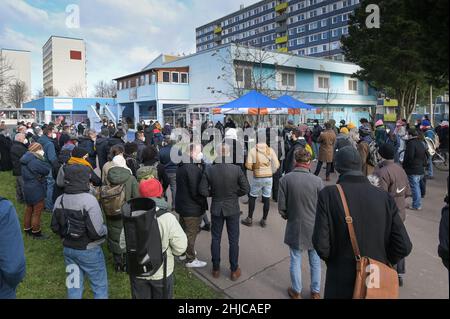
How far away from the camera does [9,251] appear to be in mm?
2516

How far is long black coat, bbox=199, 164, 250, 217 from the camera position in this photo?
15.0 feet

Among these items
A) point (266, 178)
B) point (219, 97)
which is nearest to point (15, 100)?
point (219, 97)

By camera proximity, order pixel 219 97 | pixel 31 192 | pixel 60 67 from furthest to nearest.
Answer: pixel 60 67 < pixel 219 97 < pixel 31 192

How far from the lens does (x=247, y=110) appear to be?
1206 centimetres

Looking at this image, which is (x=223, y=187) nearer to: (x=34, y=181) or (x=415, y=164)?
(x=34, y=181)

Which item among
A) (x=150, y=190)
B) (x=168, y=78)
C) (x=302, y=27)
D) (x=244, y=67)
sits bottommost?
(x=150, y=190)

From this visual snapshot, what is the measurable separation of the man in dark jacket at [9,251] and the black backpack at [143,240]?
83 cm

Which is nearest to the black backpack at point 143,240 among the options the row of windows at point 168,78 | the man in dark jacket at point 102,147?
the man in dark jacket at point 102,147

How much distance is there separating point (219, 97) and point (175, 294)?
24190 millimetres

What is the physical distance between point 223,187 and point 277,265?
4.87ft

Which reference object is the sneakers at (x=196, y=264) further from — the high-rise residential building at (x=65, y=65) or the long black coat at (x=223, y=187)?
A: the high-rise residential building at (x=65, y=65)

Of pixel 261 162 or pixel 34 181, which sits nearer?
pixel 34 181

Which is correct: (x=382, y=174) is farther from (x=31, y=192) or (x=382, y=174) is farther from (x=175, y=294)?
(x=31, y=192)

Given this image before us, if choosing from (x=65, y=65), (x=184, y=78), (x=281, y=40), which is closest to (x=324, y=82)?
(x=184, y=78)
